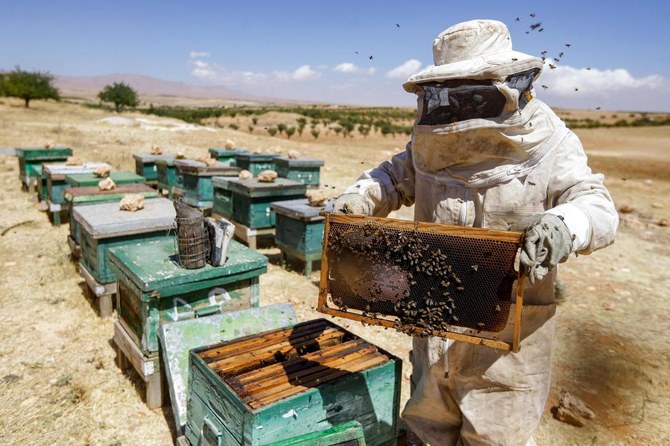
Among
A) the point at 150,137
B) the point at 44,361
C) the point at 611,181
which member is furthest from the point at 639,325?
the point at 150,137

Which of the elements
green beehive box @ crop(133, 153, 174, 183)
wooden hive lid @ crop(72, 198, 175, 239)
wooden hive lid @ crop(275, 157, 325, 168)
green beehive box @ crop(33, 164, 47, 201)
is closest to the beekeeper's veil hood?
wooden hive lid @ crop(72, 198, 175, 239)

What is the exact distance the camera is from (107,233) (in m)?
4.43

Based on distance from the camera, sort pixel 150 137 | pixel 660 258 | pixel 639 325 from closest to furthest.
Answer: pixel 639 325 → pixel 660 258 → pixel 150 137

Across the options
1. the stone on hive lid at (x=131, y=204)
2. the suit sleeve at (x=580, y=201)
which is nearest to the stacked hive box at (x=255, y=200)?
the stone on hive lid at (x=131, y=204)

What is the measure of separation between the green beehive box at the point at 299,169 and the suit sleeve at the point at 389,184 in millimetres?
6811

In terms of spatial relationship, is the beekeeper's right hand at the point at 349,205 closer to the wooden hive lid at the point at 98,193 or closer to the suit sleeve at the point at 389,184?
the suit sleeve at the point at 389,184

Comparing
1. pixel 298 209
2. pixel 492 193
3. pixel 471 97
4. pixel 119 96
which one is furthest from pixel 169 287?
pixel 119 96

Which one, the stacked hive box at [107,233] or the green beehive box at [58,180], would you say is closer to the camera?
the stacked hive box at [107,233]

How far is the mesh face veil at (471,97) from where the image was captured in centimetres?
212

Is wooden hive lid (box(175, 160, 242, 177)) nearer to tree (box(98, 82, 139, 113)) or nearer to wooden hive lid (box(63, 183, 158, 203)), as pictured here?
wooden hive lid (box(63, 183, 158, 203))

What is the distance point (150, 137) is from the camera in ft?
67.9

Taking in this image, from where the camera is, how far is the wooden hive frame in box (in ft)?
6.83

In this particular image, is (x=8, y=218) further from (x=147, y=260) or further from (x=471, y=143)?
(x=471, y=143)

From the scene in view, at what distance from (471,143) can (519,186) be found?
336mm
